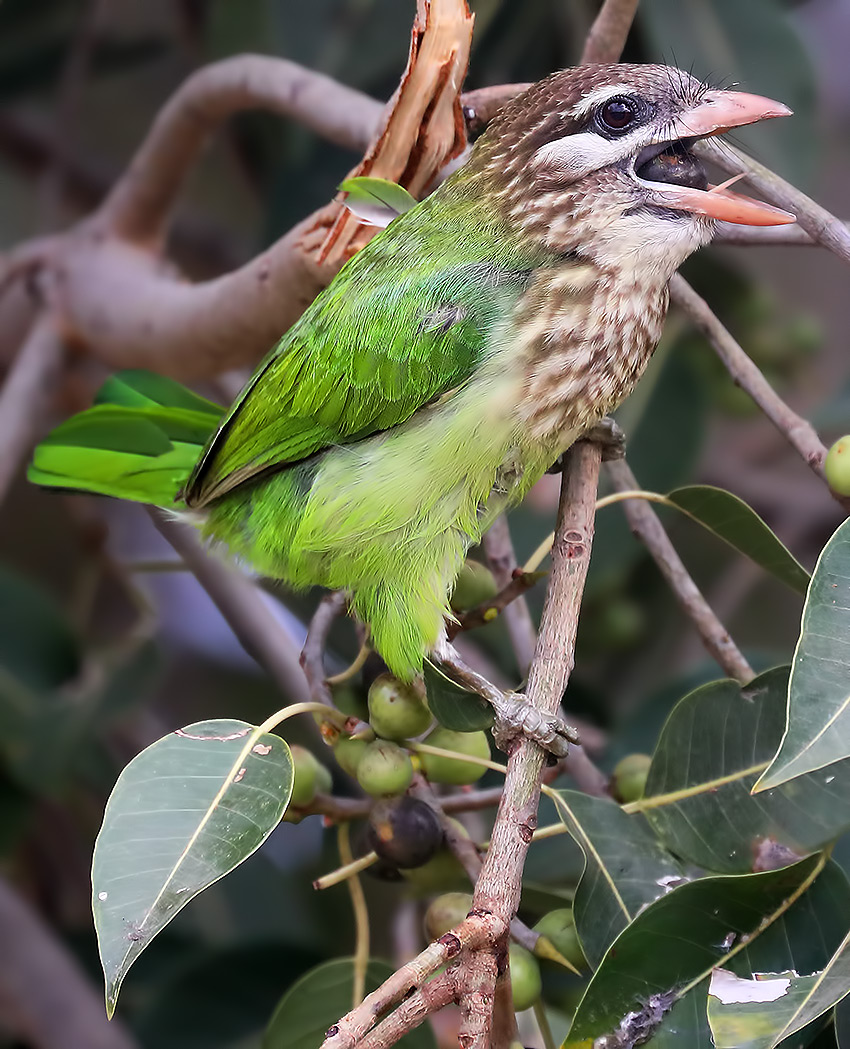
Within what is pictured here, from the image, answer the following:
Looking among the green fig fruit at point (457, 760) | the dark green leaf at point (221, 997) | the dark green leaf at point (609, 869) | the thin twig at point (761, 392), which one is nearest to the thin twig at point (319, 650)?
the green fig fruit at point (457, 760)

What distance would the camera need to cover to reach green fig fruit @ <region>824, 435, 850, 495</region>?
1281mm

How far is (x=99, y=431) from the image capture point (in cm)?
188

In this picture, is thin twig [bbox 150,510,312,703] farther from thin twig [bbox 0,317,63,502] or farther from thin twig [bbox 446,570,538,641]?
thin twig [bbox 446,570,538,641]

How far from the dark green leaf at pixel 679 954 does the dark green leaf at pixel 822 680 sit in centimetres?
21

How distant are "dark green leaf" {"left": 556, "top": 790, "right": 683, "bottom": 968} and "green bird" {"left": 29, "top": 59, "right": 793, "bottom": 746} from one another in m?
0.27

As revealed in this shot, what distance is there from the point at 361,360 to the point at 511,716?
539mm

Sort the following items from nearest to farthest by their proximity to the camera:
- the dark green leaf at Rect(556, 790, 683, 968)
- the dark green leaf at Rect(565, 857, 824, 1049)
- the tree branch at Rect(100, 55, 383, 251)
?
the dark green leaf at Rect(565, 857, 824, 1049), the dark green leaf at Rect(556, 790, 683, 968), the tree branch at Rect(100, 55, 383, 251)

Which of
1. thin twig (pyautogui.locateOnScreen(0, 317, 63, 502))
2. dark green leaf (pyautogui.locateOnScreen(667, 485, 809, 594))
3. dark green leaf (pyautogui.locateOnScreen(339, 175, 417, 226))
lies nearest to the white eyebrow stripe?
dark green leaf (pyautogui.locateOnScreen(339, 175, 417, 226))

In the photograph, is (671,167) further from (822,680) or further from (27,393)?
(27,393)

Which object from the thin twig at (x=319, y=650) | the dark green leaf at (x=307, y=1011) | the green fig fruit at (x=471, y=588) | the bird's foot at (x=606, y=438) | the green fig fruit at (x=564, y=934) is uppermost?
the bird's foot at (x=606, y=438)

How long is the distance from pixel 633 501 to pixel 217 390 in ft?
4.19

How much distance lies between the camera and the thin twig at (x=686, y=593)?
4.72ft

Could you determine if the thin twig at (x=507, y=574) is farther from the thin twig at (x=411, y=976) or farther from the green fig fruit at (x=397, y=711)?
the thin twig at (x=411, y=976)

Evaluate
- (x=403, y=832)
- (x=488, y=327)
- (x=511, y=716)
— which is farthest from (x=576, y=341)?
(x=403, y=832)
